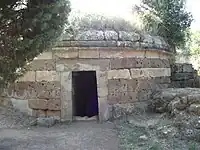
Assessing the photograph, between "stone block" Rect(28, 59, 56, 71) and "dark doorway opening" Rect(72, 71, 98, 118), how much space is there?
1941mm

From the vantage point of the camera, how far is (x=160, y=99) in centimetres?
841

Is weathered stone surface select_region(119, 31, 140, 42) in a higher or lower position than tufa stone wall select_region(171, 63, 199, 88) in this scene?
higher

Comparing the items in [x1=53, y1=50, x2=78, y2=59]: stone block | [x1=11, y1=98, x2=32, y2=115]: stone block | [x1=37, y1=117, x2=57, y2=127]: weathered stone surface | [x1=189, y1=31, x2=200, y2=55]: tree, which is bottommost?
[x1=37, y1=117, x2=57, y2=127]: weathered stone surface

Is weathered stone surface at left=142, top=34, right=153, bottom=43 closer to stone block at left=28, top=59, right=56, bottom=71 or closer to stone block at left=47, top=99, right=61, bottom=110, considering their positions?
stone block at left=28, top=59, right=56, bottom=71

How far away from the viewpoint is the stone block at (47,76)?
8484 mm

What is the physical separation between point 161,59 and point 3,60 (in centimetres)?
532

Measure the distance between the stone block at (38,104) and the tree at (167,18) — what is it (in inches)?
142

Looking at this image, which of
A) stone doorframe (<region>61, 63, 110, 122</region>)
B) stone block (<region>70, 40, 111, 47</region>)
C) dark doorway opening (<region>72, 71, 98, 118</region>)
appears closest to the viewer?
stone block (<region>70, 40, 111, 47</region>)

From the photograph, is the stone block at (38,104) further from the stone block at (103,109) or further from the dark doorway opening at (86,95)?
the dark doorway opening at (86,95)

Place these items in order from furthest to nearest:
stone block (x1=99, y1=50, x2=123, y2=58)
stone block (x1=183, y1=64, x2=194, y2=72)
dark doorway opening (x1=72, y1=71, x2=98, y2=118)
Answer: stone block (x1=183, y1=64, x2=194, y2=72) < dark doorway opening (x1=72, y1=71, x2=98, y2=118) < stone block (x1=99, y1=50, x2=123, y2=58)

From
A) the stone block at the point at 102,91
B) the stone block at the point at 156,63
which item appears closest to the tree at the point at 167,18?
the stone block at the point at 156,63

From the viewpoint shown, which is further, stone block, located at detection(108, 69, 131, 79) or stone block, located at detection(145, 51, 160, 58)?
stone block, located at detection(145, 51, 160, 58)

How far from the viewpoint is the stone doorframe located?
8.41m

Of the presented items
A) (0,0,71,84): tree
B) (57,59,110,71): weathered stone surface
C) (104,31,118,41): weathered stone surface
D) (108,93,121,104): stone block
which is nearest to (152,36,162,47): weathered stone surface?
(104,31,118,41): weathered stone surface
